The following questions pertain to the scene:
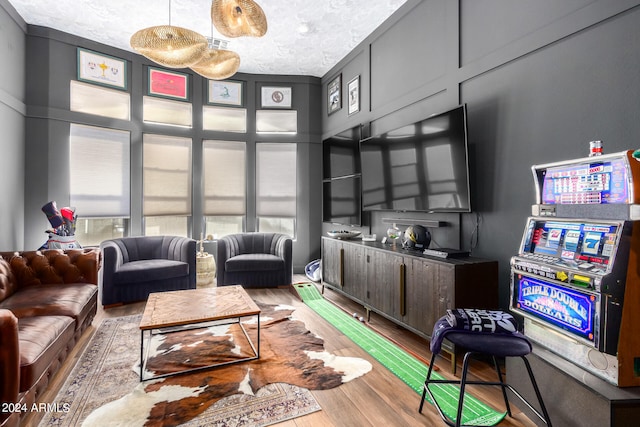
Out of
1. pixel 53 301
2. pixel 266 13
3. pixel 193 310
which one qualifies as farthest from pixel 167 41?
pixel 53 301

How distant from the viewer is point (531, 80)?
8.15ft

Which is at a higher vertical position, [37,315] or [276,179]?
[276,179]

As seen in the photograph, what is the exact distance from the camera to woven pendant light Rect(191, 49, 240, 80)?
305 centimetres

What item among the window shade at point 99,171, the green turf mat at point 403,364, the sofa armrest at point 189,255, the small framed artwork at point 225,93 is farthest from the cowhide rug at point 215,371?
the small framed artwork at point 225,93

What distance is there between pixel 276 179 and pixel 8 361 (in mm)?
4676

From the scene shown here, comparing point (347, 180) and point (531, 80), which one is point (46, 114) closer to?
point (347, 180)

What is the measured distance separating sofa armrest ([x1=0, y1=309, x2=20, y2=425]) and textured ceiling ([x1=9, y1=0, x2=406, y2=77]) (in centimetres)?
379

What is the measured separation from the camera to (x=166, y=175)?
542 cm

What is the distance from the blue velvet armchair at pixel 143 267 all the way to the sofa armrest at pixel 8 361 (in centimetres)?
244

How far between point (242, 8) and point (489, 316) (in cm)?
282

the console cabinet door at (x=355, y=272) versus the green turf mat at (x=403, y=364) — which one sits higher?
the console cabinet door at (x=355, y=272)

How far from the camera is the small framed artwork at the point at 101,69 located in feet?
15.5

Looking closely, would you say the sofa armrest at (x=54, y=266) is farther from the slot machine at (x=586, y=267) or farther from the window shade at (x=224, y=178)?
the slot machine at (x=586, y=267)

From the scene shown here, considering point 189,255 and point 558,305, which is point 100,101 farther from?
point 558,305
